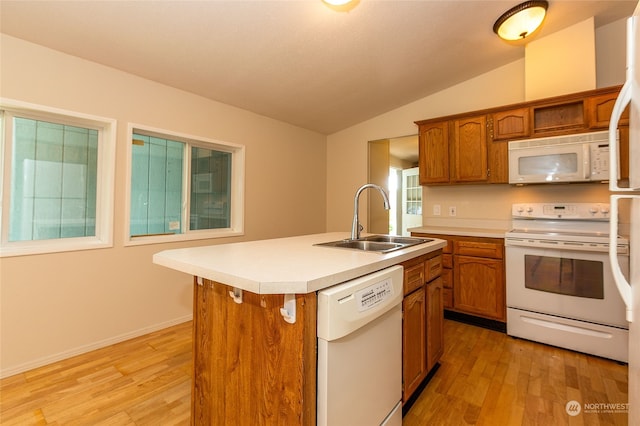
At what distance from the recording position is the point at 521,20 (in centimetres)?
237

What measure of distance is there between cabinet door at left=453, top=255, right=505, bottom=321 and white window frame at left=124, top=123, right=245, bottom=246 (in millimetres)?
2403

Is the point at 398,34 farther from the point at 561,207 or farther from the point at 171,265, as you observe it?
the point at 171,265

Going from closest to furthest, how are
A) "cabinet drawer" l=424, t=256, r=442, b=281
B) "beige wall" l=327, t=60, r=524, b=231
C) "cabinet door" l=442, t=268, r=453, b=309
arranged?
"cabinet drawer" l=424, t=256, r=442, b=281 < "cabinet door" l=442, t=268, r=453, b=309 < "beige wall" l=327, t=60, r=524, b=231

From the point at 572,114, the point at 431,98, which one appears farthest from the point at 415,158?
the point at 572,114

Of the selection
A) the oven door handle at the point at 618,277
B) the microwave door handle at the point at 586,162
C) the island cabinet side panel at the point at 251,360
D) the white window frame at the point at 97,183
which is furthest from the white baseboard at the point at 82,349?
the microwave door handle at the point at 586,162

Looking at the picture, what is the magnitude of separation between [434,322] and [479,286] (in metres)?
1.16

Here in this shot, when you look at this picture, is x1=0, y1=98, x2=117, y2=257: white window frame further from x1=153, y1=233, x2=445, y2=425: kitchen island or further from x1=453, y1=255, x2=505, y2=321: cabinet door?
x1=453, y1=255, x2=505, y2=321: cabinet door

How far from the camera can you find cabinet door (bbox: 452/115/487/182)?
9.95 ft

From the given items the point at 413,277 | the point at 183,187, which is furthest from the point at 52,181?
the point at 413,277

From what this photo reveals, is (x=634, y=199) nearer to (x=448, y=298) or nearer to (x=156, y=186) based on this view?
(x=448, y=298)

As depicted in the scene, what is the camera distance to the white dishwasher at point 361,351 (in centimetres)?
102

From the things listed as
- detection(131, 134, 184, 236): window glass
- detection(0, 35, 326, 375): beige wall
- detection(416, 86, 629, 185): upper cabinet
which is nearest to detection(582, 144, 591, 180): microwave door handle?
detection(416, 86, 629, 185): upper cabinet

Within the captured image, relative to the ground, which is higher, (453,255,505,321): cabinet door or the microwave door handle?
the microwave door handle

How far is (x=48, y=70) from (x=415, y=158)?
6134mm
